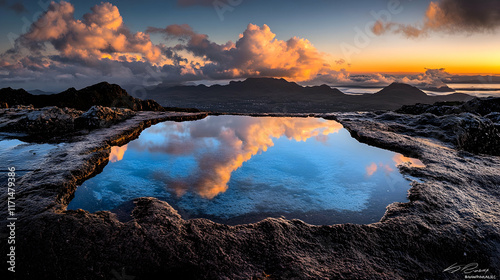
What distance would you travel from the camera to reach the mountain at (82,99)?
26.5 m

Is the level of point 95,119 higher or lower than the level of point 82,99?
lower

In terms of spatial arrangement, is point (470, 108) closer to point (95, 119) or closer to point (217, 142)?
point (217, 142)

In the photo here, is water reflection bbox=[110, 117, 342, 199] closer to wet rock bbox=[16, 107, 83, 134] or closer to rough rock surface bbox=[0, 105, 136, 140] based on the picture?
rough rock surface bbox=[0, 105, 136, 140]

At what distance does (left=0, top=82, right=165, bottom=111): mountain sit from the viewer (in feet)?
87.0

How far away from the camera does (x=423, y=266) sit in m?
4.07

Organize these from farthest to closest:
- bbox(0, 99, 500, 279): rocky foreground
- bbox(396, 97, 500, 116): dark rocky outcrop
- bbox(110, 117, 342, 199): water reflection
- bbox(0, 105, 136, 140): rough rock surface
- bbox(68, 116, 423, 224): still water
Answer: bbox(396, 97, 500, 116): dark rocky outcrop < bbox(0, 105, 136, 140): rough rock surface < bbox(110, 117, 342, 199): water reflection < bbox(68, 116, 423, 224): still water < bbox(0, 99, 500, 279): rocky foreground

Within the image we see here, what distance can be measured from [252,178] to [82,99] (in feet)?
92.9

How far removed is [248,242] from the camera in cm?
A: 455

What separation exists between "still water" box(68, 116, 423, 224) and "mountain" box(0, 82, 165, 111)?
1493 centimetres

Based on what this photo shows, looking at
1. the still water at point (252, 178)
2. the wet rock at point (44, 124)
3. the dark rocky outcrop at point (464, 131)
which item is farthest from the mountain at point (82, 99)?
the dark rocky outcrop at point (464, 131)

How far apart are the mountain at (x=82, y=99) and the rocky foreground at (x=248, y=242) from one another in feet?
72.5

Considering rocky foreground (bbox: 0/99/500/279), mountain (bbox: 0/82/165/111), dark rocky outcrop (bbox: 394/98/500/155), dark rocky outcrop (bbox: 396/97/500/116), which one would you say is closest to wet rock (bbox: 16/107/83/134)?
rocky foreground (bbox: 0/99/500/279)

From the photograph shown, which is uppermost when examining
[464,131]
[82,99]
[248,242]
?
[82,99]

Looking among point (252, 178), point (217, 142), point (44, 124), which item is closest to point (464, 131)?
point (252, 178)
